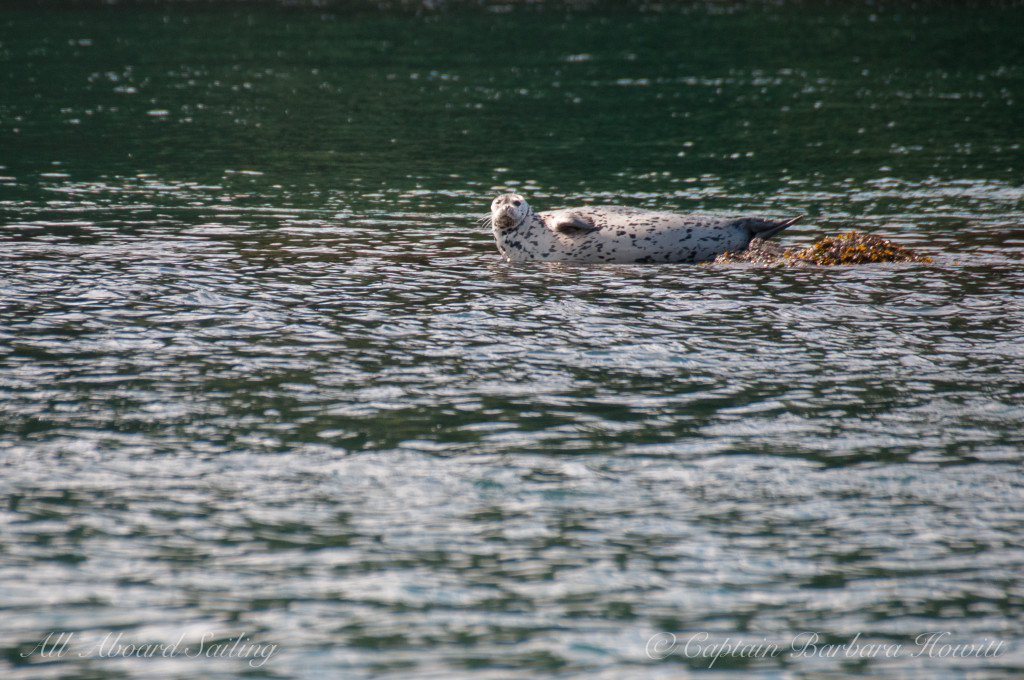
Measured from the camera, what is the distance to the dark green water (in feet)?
22.2

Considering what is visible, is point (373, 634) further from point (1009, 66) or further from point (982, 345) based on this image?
point (1009, 66)

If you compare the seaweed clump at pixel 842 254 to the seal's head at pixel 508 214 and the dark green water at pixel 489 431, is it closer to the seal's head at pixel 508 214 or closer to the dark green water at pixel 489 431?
the dark green water at pixel 489 431

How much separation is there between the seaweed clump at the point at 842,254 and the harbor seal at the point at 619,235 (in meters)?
0.56

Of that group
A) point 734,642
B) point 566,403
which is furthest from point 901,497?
point 566,403

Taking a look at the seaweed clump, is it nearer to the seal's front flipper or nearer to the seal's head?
the seal's front flipper

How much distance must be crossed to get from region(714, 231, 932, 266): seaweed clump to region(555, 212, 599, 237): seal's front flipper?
204 centimetres

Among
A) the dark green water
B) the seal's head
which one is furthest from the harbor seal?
the dark green water

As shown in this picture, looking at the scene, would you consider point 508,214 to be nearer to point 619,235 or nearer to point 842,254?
point 619,235

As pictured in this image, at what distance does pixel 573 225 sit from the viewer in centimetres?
1778

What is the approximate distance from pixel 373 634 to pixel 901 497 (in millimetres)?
4062

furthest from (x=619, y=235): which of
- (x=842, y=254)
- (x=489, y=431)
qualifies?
(x=489, y=431)

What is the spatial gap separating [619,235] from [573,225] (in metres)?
0.73

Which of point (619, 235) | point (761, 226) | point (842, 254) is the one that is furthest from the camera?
point (761, 226)

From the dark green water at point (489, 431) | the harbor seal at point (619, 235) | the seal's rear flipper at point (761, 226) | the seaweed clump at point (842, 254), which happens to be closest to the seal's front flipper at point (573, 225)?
the harbor seal at point (619, 235)
